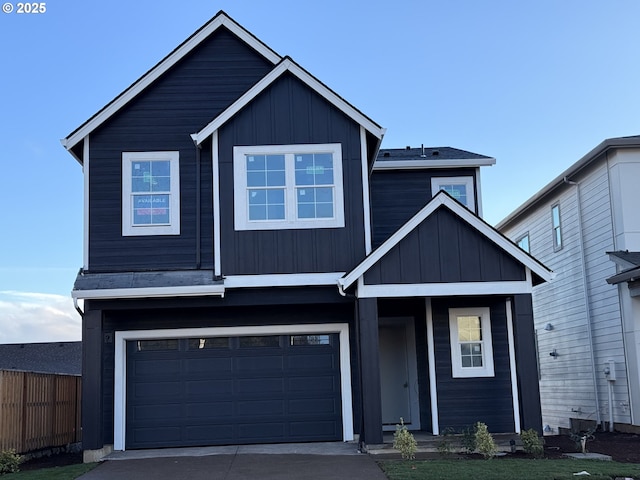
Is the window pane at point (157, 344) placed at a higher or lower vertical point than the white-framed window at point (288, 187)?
lower

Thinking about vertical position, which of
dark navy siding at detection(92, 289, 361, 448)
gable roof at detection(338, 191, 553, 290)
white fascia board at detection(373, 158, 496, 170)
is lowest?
dark navy siding at detection(92, 289, 361, 448)

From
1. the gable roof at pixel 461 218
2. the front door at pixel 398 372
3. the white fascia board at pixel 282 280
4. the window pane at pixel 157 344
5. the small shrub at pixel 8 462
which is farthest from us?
the front door at pixel 398 372

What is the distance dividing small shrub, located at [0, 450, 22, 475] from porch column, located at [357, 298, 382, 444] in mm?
5907

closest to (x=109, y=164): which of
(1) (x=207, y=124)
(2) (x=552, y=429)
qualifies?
(1) (x=207, y=124)

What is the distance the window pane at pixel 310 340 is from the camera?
14734 mm

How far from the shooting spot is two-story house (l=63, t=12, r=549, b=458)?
1390 cm

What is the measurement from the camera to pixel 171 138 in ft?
48.0

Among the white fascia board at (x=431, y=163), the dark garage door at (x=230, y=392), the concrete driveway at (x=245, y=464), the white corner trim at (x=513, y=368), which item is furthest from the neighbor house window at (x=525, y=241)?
the concrete driveway at (x=245, y=464)

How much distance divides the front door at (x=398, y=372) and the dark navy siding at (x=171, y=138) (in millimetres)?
4304

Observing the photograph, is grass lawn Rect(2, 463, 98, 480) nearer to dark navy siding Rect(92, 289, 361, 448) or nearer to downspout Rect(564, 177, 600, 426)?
dark navy siding Rect(92, 289, 361, 448)

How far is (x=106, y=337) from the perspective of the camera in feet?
47.2

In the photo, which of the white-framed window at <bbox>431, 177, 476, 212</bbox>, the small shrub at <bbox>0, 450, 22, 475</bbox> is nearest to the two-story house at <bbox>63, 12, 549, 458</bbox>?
the small shrub at <bbox>0, 450, 22, 475</bbox>

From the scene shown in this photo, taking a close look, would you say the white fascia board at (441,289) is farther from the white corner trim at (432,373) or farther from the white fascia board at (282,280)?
the white corner trim at (432,373)

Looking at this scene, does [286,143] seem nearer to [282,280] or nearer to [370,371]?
[282,280]
